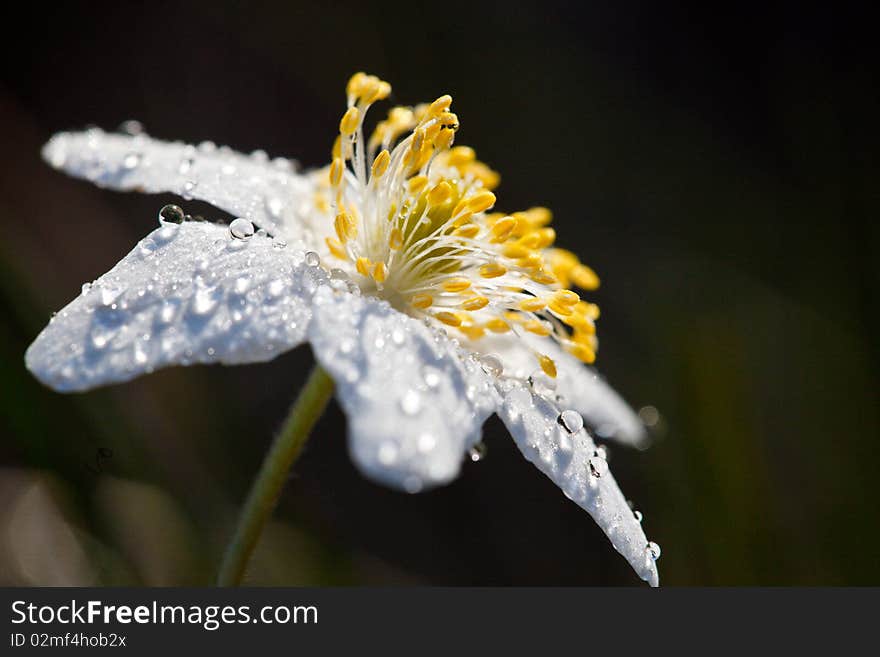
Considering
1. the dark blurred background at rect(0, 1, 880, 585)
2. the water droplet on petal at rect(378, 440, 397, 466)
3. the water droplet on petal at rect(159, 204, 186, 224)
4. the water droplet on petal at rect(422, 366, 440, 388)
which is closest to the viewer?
the water droplet on petal at rect(378, 440, 397, 466)

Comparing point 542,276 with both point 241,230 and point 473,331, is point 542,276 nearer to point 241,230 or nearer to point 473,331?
point 473,331

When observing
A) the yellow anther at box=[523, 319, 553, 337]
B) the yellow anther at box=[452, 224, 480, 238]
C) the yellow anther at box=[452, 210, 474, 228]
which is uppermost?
the yellow anther at box=[452, 210, 474, 228]

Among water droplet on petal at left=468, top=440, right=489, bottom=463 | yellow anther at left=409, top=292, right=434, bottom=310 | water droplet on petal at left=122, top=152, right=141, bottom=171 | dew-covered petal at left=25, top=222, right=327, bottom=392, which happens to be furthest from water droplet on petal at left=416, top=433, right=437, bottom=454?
water droplet on petal at left=122, top=152, right=141, bottom=171

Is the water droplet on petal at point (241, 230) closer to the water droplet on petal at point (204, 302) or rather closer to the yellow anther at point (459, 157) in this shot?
the water droplet on petal at point (204, 302)

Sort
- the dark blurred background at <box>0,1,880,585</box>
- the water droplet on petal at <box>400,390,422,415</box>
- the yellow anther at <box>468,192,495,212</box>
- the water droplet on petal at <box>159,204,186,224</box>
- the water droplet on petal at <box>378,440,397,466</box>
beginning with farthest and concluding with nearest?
the dark blurred background at <box>0,1,880,585</box>, the yellow anther at <box>468,192,495,212</box>, the water droplet on petal at <box>159,204,186,224</box>, the water droplet on petal at <box>400,390,422,415</box>, the water droplet on petal at <box>378,440,397,466</box>

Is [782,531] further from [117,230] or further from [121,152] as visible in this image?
[117,230]

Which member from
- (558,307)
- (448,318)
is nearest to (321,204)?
(448,318)

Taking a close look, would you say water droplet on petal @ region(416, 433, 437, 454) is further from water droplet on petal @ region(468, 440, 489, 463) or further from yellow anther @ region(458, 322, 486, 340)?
yellow anther @ region(458, 322, 486, 340)
